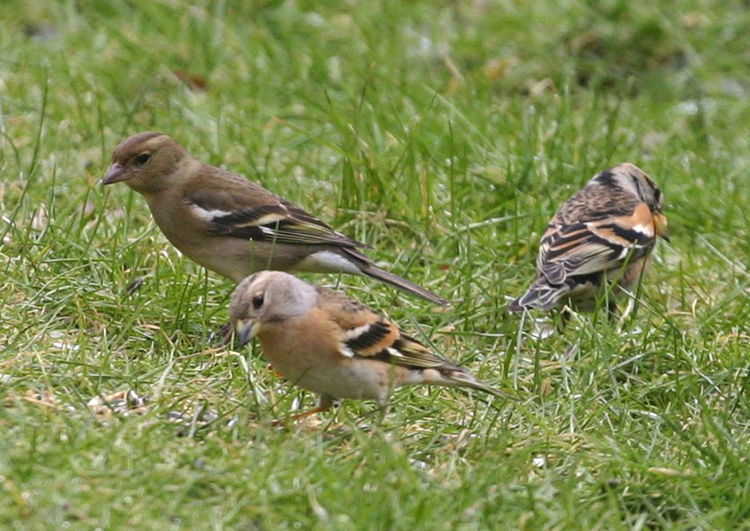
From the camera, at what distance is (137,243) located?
5.98m

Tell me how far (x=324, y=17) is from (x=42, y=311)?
177 inches

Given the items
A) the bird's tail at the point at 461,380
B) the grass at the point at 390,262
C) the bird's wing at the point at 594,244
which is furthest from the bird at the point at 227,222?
the bird's tail at the point at 461,380

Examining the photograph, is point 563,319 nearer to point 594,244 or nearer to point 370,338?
point 594,244

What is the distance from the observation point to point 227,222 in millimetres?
5770

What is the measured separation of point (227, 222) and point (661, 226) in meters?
2.11

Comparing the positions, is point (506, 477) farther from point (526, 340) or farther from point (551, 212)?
point (551, 212)

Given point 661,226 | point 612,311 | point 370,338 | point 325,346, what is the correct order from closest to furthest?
point 325,346
point 370,338
point 612,311
point 661,226

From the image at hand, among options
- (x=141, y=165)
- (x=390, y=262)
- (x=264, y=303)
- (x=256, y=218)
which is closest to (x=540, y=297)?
(x=390, y=262)

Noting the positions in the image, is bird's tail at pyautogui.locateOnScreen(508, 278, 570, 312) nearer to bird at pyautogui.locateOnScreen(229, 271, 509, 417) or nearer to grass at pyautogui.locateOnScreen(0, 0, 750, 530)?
grass at pyautogui.locateOnScreen(0, 0, 750, 530)

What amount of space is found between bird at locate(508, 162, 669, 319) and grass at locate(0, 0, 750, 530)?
19cm

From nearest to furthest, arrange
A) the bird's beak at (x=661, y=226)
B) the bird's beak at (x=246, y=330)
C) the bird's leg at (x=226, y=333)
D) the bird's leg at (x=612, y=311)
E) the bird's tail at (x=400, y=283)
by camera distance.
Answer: the bird's beak at (x=246, y=330) → the bird's leg at (x=226, y=333) → the bird's tail at (x=400, y=283) → the bird's leg at (x=612, y=311) → the bird's beak at (x=661, y=226)

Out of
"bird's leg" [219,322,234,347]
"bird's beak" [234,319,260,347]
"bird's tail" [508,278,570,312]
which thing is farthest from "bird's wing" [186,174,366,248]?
"bird's beak" [234,319,260,347]

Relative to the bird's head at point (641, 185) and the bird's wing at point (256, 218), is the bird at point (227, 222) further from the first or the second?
the bird's head at point (641, 185)

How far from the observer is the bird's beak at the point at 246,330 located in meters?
4.41
